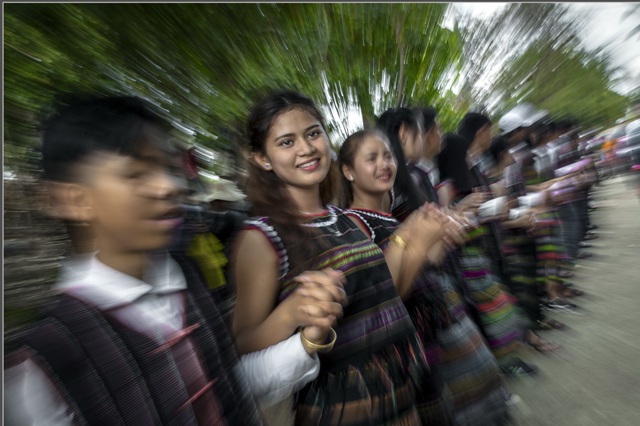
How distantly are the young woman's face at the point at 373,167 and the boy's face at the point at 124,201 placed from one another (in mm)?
1026

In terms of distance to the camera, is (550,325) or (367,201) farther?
(550,325)

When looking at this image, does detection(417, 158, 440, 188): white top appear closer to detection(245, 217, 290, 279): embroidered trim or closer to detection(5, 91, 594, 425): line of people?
detection(5, 91, 594, 425): line of people

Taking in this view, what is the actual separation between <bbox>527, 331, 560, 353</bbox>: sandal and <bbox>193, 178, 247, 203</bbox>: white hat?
96.8 inches

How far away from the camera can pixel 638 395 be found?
2.27 metres

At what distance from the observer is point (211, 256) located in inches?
48.9

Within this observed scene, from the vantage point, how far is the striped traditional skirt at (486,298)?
2281 millimetres

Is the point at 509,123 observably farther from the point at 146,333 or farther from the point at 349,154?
the point at 146,333

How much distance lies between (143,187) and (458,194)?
2.07m

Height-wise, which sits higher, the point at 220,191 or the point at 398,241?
the point at 220,191

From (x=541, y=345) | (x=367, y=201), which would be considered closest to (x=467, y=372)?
(x=367, y=201)

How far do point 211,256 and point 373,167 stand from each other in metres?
0.75

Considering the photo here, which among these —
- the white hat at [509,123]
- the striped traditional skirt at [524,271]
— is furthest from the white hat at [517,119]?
the striped traditional skirt at [524,271]

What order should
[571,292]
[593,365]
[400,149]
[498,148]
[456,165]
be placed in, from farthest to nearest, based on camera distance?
[571,292] → [498,148] → [593,365] → [456,165] → [400,149]

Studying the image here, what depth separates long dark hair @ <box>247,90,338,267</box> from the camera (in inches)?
45.1
